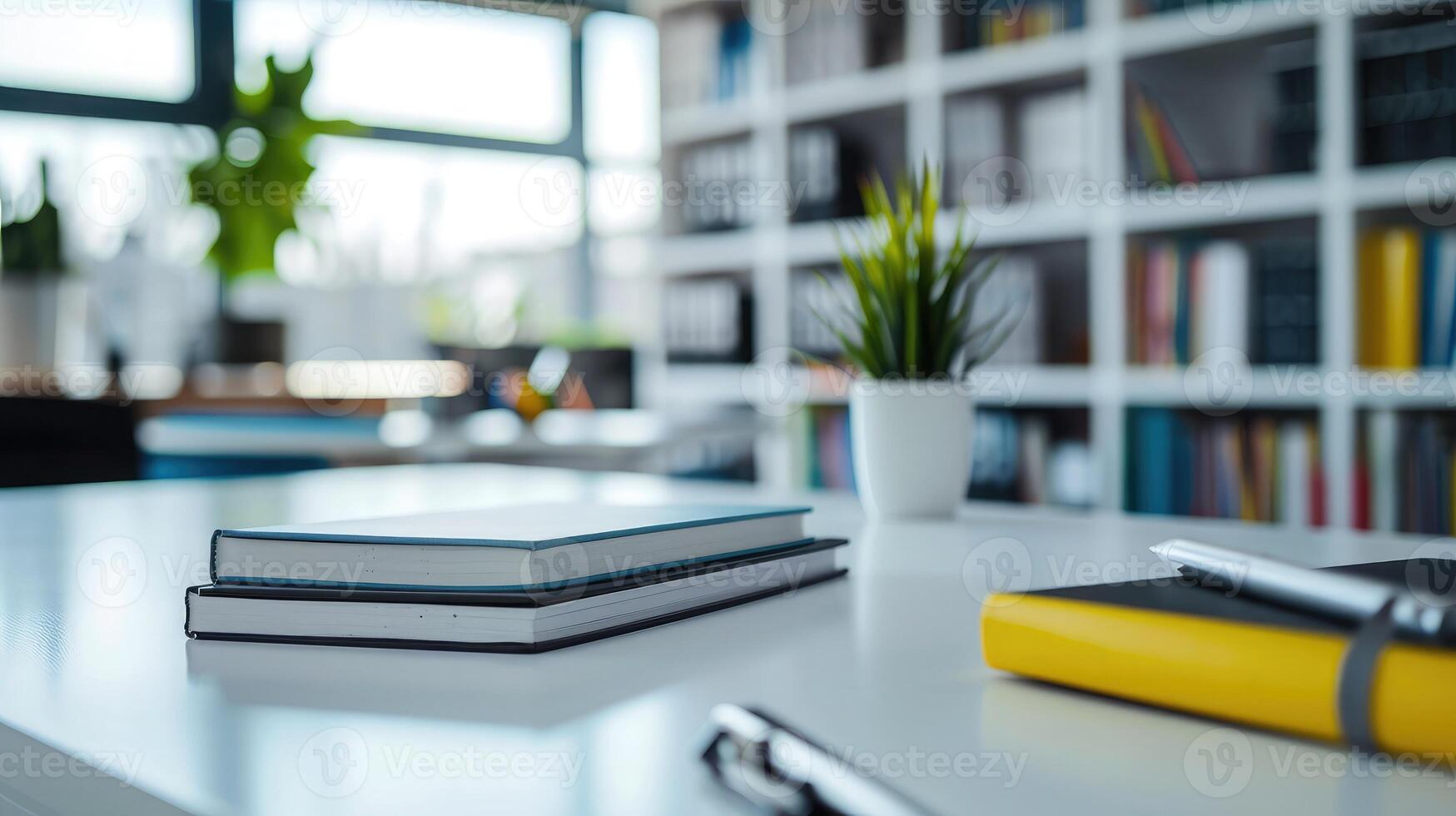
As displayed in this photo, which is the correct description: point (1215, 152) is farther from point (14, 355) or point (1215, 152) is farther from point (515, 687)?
point (14, 355)

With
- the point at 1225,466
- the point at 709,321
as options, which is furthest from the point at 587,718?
the point at 709,321

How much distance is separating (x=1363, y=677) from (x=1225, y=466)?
2301 mm

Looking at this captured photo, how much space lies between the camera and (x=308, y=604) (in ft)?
1.82

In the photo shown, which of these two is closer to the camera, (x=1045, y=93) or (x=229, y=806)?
(x=229, y=806)

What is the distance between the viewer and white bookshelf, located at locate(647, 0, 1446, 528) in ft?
7.32

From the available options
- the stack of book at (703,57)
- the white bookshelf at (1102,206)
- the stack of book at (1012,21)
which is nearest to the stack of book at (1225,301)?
the white bookshelf at (1102,206)

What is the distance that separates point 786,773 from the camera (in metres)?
0.33

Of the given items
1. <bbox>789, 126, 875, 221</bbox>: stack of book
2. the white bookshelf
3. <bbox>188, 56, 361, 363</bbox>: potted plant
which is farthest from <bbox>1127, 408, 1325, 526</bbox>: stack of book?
<bbox>188, 56, 361, 363</bbox>: potted plant

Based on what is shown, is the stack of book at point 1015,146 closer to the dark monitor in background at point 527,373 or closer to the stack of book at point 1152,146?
the stack of book at point 1152,146

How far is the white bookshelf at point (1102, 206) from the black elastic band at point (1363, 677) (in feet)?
6.99

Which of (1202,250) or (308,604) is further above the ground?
(1202,250)

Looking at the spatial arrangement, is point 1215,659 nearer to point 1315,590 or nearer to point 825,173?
point 1315,590

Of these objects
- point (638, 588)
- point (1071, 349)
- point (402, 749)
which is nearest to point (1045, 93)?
point (1071, 349)

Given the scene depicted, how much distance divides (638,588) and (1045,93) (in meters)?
→ 2.67
